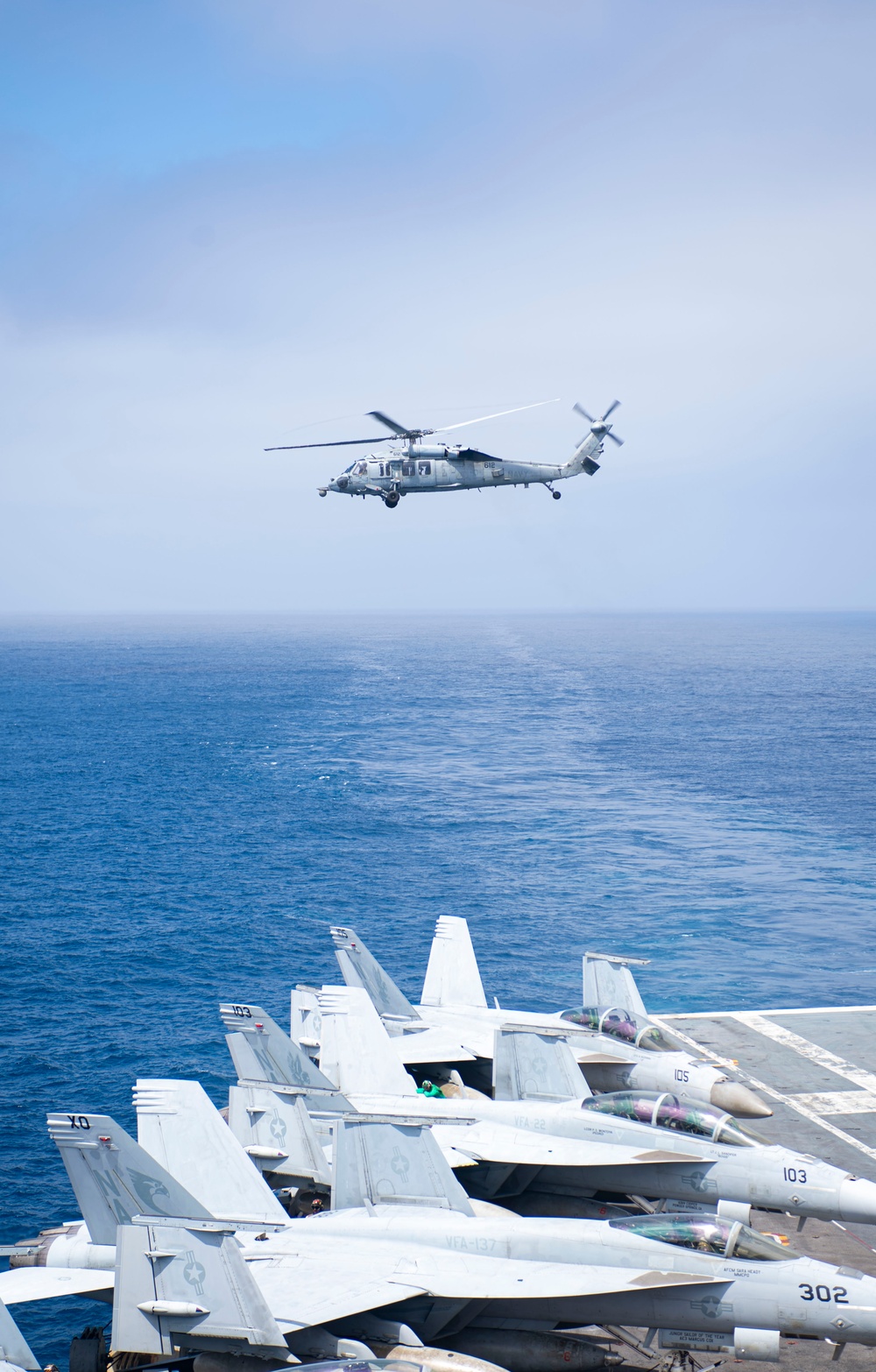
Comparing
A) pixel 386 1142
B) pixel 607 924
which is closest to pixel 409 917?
pixel 607 924

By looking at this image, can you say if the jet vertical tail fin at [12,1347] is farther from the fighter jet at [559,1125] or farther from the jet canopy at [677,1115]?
the jet canopy at [677,1115]

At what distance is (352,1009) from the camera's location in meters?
36.1

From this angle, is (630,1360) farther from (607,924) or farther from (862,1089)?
(607,924)

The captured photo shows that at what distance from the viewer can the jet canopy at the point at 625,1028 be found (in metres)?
38.2

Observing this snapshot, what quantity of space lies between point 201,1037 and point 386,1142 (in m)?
30.3

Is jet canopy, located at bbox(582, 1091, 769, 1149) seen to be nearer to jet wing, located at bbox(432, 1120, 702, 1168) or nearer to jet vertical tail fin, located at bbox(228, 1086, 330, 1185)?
jet wing, located at bbox(432, 1120, 702, 1168)

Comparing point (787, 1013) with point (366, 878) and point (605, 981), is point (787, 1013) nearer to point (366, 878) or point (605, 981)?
point (605, 981)

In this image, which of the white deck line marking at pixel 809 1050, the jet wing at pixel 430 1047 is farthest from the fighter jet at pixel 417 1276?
the white deck line marking at pixel 809 1050

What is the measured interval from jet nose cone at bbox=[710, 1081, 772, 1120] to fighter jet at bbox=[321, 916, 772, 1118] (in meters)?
0.03

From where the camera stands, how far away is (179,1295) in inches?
895

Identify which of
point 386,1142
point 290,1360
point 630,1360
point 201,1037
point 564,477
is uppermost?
point 564,477

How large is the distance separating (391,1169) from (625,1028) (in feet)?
42.5

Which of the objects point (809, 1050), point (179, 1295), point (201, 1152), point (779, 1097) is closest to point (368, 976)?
point (201, 1152)

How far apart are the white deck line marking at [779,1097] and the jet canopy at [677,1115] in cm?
701
